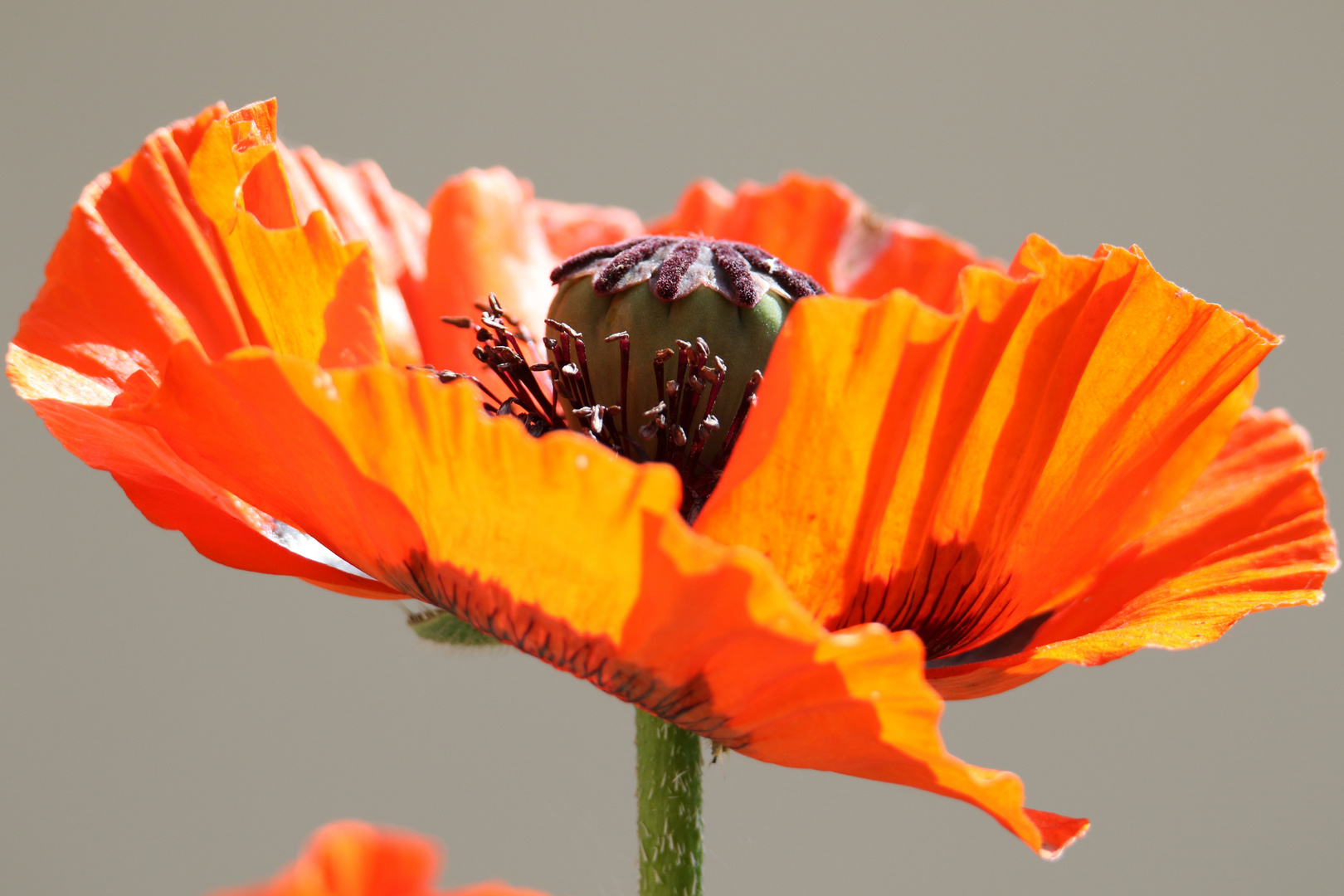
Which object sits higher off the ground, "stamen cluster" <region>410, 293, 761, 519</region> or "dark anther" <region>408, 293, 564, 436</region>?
"dark anther" <region>408, 293, 564, 436</region>

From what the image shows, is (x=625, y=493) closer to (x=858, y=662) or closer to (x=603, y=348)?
(x=858, y=662)

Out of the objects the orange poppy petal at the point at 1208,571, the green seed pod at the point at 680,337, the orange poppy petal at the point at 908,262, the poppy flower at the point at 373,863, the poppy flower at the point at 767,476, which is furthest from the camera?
the orange poppy petal at the point at 908,262

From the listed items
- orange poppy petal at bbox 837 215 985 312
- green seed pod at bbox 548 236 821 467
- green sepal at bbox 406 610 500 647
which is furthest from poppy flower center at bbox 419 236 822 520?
orange poppy petal at bbox 837 215 985 312

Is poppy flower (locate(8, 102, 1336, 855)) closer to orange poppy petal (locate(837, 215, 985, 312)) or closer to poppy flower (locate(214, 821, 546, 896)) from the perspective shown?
poppy flower (locate(214, 821, 546, 896))

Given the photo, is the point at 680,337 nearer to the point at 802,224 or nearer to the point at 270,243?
the point at 270,243

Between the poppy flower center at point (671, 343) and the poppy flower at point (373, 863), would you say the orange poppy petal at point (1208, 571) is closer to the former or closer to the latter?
the poppy flower center at point (671, 343)

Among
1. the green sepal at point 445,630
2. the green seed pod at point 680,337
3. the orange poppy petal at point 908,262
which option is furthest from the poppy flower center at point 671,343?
the orange poppy petal at point 908,262

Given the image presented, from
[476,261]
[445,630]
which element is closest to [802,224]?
[476,261]
